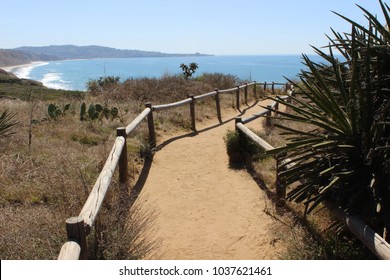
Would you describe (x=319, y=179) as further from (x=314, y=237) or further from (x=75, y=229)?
(x=75, y=229)

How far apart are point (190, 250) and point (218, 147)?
4634 millimetres

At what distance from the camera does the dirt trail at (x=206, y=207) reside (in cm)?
432

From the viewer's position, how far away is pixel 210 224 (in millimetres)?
4980

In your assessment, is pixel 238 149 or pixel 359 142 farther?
pixel 238 149

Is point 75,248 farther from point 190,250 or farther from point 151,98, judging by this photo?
point 151,98

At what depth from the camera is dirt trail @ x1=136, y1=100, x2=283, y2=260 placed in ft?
14.2

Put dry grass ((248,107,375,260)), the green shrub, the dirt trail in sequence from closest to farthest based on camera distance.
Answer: dry grass ((248,107,375,260))
the dirt trail
the green shrub

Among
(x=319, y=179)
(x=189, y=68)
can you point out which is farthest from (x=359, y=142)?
(x=189, y=68)

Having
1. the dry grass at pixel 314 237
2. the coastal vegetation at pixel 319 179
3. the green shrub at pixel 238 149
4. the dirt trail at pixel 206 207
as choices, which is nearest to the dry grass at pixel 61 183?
the coastal vegetation at pixel 319 179

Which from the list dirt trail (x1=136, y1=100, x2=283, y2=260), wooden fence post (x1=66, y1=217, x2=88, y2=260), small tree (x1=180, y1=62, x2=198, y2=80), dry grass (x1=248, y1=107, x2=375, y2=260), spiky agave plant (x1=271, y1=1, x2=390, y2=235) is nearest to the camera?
wooden fence post (x1=66, y1=217, x2=88, y2=260)

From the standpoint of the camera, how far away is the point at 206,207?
5.55m

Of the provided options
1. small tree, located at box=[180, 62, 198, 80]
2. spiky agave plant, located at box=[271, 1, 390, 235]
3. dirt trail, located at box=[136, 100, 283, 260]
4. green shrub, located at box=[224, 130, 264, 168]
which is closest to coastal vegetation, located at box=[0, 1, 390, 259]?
spiky agave plant, located at box=[271, 1, 390, 235]

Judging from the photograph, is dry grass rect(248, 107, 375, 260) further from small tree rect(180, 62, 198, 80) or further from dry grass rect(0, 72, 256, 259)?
small tree rect(180, 62, 198, 80)

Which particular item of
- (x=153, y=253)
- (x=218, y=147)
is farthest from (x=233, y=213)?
(x=218, y=147)
